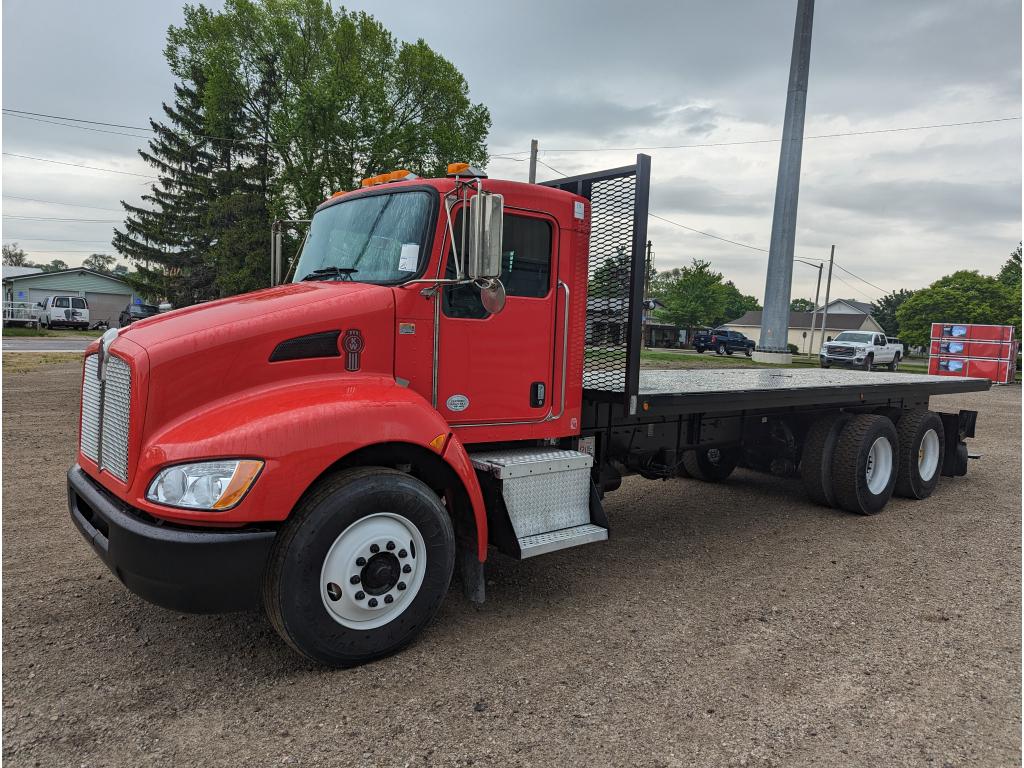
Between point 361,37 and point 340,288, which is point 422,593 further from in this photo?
point 361,37

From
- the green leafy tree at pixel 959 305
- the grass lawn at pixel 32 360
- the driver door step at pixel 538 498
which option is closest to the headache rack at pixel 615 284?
the driver door step at pixel 538 498

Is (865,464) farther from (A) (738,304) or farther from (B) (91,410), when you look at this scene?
(A) (738,304)

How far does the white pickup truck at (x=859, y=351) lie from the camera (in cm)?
3462

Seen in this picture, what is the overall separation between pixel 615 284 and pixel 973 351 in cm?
2790

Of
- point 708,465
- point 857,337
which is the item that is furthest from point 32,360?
point 857,337

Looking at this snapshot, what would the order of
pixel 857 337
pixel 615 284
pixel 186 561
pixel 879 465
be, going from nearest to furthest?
pixel 186 561
pixel 615 284
pixel 879 465
pixel 857 337

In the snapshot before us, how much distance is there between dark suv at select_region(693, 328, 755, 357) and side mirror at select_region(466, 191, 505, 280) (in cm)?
4470

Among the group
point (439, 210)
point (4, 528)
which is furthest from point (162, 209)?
point (439, 210)

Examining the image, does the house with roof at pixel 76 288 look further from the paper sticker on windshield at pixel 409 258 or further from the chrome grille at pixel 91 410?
the paper sticker on windshield at pixel 409 258

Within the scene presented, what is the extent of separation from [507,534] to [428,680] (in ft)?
3.10

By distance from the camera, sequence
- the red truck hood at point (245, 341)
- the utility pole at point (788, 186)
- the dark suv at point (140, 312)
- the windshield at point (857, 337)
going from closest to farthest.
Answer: the red truck hood at point (245, 341)
the dark suv at point (140, 312)
the utility pole at point (788, 186)
the windshield at point (857, 337)

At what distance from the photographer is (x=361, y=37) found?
3095cm

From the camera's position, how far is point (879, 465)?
7254 mm

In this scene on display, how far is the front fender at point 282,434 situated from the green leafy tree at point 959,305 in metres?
60.8
